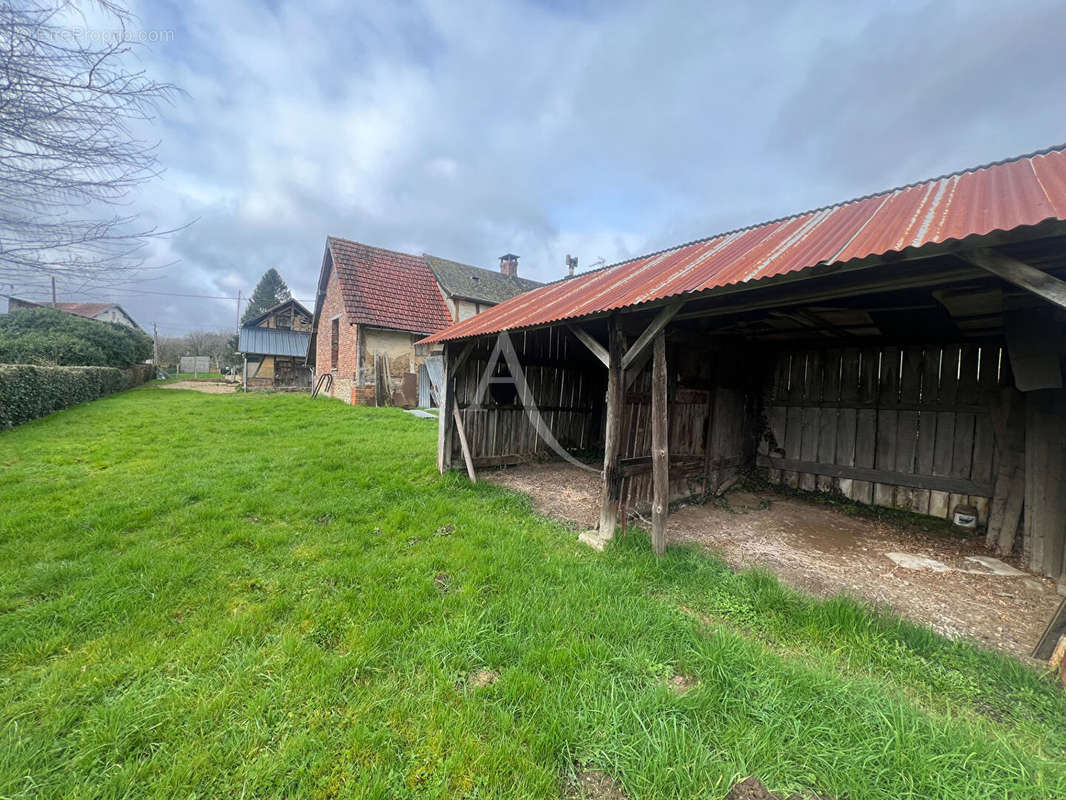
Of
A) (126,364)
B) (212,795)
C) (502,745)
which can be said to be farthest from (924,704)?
(126,364)

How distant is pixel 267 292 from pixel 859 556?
60.5m

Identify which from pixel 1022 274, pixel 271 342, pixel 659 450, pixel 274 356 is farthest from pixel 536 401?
pixel 271 342

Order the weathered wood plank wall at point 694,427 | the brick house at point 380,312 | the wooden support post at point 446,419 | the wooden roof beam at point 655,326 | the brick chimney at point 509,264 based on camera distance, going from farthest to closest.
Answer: the brick chimney at point 509,264 → the brick house at point 380,312 → the wooden support post at point 446,419 → the weathered wood plank wall at point 694,427 → the wooden roof beam at point 655,326

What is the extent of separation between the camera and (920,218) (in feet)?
8.65

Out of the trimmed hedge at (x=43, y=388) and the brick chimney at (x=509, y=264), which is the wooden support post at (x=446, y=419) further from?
the brick chimney at (x=509, y=264)

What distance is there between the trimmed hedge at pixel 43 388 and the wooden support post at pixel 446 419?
904 cm

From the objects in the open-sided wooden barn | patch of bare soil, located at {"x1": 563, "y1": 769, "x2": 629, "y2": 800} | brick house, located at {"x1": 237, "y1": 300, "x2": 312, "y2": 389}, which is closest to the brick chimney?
brick house, located at {"x1": 237, "y1": 300, "x2": 312, "y2": 389}

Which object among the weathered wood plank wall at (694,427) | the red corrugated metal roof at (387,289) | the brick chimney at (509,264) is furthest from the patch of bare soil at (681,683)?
the brick chimney at (509,264)

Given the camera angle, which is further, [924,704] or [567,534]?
[567,534]

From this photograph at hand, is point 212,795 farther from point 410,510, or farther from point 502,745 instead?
point 410,510

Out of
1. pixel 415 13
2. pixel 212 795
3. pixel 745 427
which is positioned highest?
pixel 415 13

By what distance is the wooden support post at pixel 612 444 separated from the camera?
401 centimetres

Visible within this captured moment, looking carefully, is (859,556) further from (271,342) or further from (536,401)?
(271,342)

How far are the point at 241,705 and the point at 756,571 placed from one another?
3.55 m
